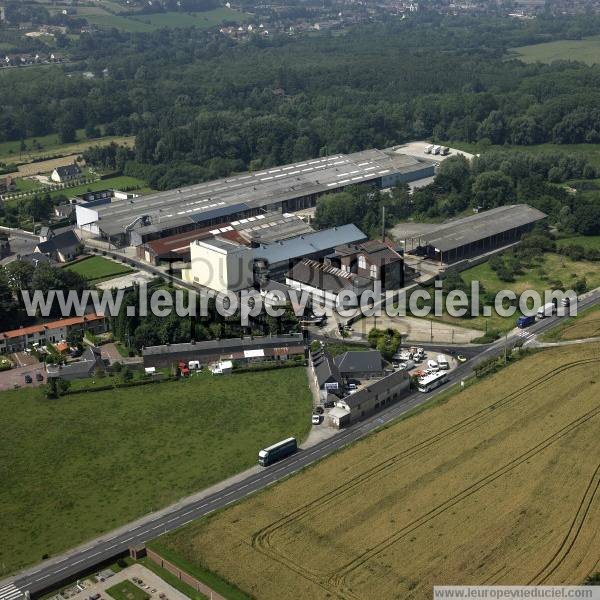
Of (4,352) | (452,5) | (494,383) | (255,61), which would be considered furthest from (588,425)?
(452,5)

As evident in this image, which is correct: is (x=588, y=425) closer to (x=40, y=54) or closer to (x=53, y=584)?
(x=53, y=584)

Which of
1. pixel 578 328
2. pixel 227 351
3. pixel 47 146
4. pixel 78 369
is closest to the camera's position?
pixel 78 369

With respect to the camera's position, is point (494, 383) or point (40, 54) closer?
point (494, 383)

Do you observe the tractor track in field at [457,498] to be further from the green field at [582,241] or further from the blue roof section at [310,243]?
the green field at [582,241]

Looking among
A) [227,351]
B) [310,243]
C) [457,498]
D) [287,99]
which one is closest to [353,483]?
[457,498]

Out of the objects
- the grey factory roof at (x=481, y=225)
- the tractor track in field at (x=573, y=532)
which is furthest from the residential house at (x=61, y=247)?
the tractor track in field at (x=573, y=532)

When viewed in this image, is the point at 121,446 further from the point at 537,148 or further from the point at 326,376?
the point at 537,148
